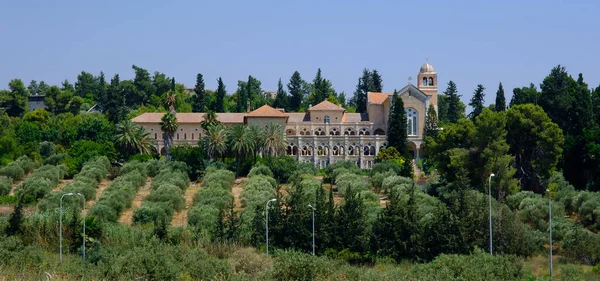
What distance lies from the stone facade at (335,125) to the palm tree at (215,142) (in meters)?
13.1

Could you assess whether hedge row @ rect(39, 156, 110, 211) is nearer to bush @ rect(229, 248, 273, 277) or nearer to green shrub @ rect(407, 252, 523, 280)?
bush @ rect(229, 248, 273, 277)

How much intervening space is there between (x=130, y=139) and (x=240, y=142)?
1229 cm

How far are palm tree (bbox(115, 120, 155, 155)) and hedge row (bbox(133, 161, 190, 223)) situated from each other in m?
5.29

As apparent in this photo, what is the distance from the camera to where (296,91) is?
12988 centimetres

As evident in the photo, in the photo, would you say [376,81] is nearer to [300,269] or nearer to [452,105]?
[452,105]

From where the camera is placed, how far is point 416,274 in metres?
36.5

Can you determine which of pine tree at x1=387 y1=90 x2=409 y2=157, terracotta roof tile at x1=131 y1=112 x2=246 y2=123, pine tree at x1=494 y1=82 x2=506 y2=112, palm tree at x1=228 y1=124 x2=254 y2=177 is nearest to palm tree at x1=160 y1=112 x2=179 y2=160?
terracotta roof tile at x1=131 y1=112 x2=246 y2=123

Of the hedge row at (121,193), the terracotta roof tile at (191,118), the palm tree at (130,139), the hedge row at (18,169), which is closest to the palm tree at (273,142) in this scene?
the hedge row at (121,193)

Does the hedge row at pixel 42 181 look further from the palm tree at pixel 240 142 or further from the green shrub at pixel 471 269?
the green shrub at pixel 471 269

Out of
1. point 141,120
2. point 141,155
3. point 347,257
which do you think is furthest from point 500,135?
point 141,120

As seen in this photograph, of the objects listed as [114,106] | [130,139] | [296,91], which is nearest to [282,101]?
[296,91]

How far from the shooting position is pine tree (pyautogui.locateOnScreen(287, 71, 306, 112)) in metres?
126

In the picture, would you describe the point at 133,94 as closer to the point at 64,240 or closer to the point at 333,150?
the point at 333,150

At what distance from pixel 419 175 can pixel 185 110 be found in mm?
48466
